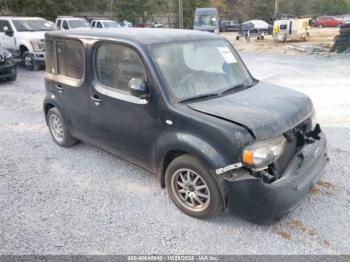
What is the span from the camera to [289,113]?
10.0 feet

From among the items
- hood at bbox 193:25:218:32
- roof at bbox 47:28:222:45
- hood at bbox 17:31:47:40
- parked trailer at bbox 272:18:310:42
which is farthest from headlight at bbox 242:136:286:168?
hood at bbox 193:25:218:32

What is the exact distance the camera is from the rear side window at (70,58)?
404 cm

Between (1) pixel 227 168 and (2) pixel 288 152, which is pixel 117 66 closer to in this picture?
(1) pixel 227 168

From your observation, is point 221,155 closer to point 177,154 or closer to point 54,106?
point 177,154

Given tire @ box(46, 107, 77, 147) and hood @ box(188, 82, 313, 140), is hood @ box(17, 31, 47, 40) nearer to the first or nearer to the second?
tire @ box(46, 107, 77, 147)

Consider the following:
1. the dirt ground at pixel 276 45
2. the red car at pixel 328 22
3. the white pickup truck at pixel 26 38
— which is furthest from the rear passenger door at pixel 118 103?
the red car at pixel 328 22

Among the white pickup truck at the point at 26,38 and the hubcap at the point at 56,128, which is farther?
the white pickup truck at the point at 26,38

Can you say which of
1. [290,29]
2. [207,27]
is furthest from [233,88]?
[207,27]

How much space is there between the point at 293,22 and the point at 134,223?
73.9ft

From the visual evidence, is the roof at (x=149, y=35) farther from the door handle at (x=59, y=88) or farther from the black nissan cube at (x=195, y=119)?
the door handle at (x=59, y=88)

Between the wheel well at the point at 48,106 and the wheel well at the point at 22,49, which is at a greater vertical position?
the wheel well at the point at 22,49

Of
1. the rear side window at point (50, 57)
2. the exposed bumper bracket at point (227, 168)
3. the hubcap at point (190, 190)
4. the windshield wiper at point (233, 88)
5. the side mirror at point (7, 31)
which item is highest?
the side mirror at point (7, 31)

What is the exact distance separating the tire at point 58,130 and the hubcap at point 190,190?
2.25m

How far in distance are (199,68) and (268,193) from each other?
1.58 metres
